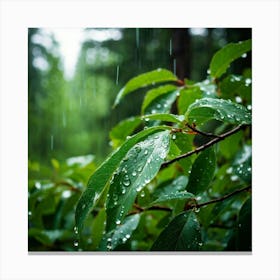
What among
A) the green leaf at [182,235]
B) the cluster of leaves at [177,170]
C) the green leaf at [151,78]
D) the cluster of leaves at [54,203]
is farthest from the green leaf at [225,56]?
the cluster of leaves at [54,203]

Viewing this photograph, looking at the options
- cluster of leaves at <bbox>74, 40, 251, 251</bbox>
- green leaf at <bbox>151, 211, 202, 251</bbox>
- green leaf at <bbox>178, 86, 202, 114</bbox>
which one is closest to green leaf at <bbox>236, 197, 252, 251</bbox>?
cluster of leaves at <bbox>74, 40, 251, 251</bbox>

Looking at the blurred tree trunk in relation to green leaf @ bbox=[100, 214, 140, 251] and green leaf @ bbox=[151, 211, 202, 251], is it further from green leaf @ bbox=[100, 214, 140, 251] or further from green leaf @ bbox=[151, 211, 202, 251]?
green leaf @ bbox=[151, 211, 202, 251]

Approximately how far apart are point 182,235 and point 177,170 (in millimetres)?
550

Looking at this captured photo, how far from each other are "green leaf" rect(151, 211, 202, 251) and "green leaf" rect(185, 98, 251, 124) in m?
0.23

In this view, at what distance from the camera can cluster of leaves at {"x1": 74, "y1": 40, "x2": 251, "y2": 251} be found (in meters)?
0.64

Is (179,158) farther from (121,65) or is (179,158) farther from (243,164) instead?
(121,65)

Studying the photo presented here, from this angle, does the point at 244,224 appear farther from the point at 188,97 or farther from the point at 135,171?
the point at 135,171

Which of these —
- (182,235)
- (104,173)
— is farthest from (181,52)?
(104,173)

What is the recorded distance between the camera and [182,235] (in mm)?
A: 874

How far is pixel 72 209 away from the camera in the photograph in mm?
1394

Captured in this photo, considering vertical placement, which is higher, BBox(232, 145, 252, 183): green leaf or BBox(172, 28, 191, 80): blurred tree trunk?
BBox(172, 28, 191, 80): blurred tree trunk

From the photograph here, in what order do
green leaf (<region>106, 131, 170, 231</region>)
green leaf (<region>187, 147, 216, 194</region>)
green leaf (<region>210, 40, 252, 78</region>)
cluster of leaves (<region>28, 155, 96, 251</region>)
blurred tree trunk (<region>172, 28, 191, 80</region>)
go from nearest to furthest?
1. green leaf (<region>106, 131, 170, 231</region>)
2. green leaf (<region>187, 147, 216, 194</region>)
3. green leaf (<region>210, 40, 252, 78</region>)
4. cluster of leaves (<region>28, 155, 96, 251</region>)
5. blurred tree trunk (<region>172, 28, 191, 80</region>)
